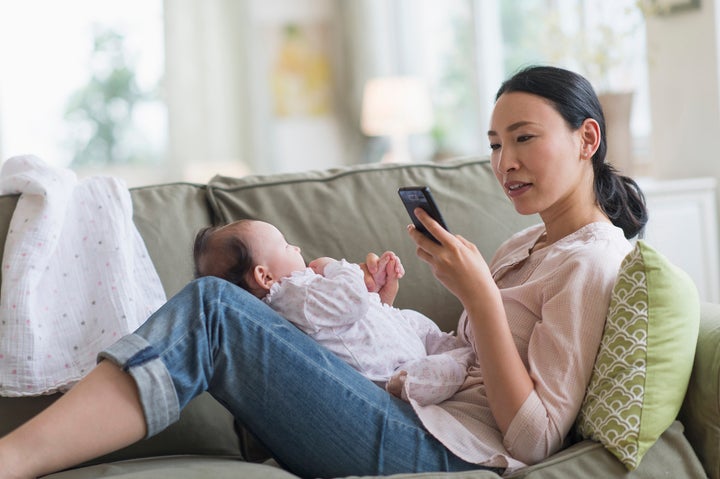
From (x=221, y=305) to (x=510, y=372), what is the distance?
1.56ft

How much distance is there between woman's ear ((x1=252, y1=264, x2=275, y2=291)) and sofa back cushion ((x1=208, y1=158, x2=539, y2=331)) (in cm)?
28

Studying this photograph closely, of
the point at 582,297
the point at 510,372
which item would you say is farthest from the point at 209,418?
the point at 582,297

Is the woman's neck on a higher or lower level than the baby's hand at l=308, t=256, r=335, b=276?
higher

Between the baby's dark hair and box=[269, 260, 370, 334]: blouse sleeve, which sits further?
the baby's dark hair

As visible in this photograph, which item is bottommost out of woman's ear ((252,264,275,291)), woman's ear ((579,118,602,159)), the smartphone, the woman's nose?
woman's ear ((252,264,275,291))

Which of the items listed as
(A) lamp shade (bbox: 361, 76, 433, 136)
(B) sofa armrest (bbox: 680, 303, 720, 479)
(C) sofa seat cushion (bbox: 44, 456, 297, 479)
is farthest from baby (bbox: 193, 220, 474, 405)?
(A) lamp shade (bbox: 361, 76, 433, 136)

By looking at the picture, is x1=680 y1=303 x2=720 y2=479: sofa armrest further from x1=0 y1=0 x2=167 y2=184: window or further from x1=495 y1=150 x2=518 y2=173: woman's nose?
x1=0 y1=0 x2=167 y2=184: window

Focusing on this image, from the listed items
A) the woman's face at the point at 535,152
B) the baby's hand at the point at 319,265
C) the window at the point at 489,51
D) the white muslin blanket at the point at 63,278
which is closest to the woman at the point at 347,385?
the woman's face at the point at 535,152

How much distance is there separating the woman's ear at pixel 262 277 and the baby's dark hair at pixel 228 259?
0.5 inches

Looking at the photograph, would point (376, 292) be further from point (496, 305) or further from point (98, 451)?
point (98, 451)

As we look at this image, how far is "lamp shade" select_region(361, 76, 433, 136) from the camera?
484 centimetres

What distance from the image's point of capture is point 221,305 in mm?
1465

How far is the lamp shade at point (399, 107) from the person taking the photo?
191 inches

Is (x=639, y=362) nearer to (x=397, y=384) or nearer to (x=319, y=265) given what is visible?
(x=397, y=384)
